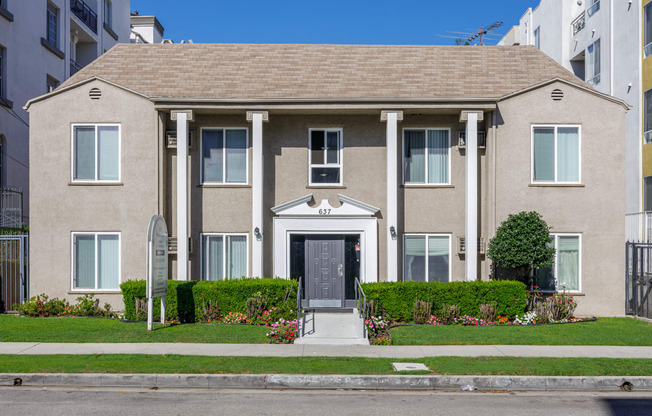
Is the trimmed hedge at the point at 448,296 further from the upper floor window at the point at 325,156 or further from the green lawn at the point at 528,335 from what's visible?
the upper floor window at the point at 325,156

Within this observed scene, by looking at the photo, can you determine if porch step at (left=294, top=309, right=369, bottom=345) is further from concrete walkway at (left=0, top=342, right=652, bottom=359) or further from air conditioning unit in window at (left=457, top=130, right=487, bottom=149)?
air conditioning unit in window at (left=457, top=130, right=487, bottom=149)

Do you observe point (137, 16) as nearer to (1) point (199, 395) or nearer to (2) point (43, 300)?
(2) point (43, 300)

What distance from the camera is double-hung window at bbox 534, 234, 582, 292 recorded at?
692 inches

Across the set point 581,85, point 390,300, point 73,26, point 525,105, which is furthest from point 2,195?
point 581,85

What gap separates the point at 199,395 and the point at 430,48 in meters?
14.0

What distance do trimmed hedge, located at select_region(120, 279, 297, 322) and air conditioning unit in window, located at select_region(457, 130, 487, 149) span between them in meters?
6.12

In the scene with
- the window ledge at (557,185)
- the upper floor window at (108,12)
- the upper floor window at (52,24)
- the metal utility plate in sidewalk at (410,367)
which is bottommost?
the metal utility plate in sidewalk at (410,367)

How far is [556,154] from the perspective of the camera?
17625 mm

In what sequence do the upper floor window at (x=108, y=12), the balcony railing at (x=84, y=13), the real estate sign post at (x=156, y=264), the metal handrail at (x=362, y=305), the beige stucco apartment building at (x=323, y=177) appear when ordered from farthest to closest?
1. the upper floor window at (x=108, y=12)
2. the balcony railing at (x=84, y=13)
3. the beige stucco apartment building at (x=323, y=177)
4. the real estate sign post at (x=156, y=264)
5. the metal handrail at (x=362, y=305)

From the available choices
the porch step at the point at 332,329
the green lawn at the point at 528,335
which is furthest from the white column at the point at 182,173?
the green lawn at the point at 528,335

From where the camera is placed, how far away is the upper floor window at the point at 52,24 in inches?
1072

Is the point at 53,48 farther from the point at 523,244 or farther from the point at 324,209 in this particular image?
the point at 523,244

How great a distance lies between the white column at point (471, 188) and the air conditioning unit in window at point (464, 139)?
0.42m

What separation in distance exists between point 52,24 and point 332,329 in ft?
66.3
